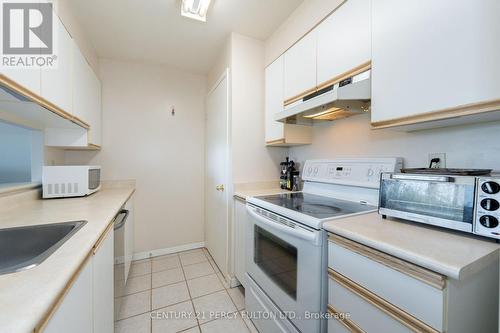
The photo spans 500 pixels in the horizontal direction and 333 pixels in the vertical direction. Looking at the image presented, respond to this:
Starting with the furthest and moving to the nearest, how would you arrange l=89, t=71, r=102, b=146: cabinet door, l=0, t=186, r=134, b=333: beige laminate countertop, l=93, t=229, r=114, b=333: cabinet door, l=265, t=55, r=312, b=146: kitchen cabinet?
1. l=89, t=71, r=102, b=146: cabinet door
2. l=265, t=55, r=312, b=146: kitchen cabinet
3. l=93, t=229, r=114, b=333: cabinet door
4. l=0, t=186, r=134, b=333: beige laminate countertop

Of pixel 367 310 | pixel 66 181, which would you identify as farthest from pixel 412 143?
pixel 66 181

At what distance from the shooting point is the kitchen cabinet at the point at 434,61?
2.49ft

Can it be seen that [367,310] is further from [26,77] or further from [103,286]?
[26,77]

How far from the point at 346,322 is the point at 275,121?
1.50 meters

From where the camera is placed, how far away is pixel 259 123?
2.13m

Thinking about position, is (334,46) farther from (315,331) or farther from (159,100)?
(159,100)

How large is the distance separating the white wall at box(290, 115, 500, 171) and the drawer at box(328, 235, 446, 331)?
2.42ft

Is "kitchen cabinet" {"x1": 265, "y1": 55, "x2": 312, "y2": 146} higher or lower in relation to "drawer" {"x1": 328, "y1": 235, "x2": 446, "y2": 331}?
higher

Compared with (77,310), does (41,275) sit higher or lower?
higher

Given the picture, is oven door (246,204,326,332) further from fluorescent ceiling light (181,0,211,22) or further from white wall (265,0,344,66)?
fluorescent ceiling light (181,0,211,22)

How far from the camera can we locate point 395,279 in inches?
27.8

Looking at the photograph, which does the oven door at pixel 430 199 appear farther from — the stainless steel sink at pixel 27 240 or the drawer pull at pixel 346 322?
the stainless steel sink at pixel 27 240

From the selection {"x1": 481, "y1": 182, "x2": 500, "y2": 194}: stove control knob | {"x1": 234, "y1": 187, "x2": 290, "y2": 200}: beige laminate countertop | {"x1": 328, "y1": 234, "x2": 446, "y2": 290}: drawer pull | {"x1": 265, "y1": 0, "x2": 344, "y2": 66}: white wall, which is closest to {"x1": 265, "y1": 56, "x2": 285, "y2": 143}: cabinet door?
{"x1": 265, "y1": 0, "x2": 344, "y2": 66}: white wall

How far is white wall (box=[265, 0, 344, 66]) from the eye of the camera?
4.76 ft
